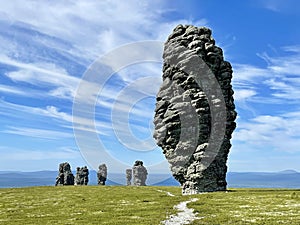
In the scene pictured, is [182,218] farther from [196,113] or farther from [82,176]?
[82,176]

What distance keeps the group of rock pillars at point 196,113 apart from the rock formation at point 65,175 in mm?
79587

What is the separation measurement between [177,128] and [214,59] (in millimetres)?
19245

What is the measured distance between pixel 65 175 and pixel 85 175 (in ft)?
30.5

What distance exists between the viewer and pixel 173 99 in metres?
79.2

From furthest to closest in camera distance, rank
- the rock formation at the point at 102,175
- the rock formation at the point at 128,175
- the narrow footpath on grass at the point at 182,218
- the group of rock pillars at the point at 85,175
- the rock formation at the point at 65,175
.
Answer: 1. the rock formation at the point at 128,175
2. the rock formation at the point at 102,175
3. the rock formation at the point at 65,175
4. the group of rock pillars at the point at 85,175
5. the narrow footpath on grass at the point at 182,218

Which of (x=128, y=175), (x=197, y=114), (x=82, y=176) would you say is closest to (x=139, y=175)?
(x=128, y=175)

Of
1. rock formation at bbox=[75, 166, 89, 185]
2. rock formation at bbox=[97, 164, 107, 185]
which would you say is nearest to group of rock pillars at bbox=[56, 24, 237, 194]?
rock formation at bbox=[97, 164, 107, 185]

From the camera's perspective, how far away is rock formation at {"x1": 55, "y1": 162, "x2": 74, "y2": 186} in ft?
482

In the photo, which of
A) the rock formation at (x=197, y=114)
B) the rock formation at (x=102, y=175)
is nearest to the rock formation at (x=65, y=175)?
the rock formation at (x=102, y=175)

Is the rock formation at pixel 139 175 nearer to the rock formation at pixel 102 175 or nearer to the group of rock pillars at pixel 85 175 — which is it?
the group of rock pillars at pixel 85 175

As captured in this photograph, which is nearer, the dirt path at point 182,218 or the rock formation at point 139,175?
the dirt path at point 182,218

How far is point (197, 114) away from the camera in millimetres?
75125

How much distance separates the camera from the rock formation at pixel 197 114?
73.2 meters

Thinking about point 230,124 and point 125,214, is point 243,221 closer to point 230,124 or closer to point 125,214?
point 125,214
